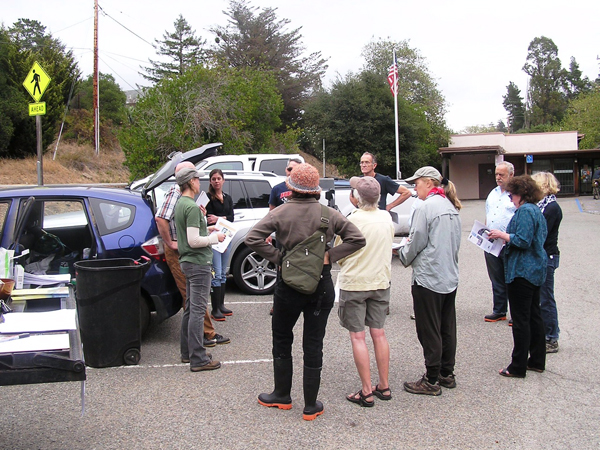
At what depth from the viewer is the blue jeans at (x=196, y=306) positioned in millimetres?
5008

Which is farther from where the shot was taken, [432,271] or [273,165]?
[273,165]

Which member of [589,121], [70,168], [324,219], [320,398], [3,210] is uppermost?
[589,121]

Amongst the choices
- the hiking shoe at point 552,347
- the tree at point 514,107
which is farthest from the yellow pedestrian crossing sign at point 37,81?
the tree at point 514,107

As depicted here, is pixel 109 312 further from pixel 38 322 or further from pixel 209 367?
pixel 38 322

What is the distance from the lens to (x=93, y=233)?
5508mm

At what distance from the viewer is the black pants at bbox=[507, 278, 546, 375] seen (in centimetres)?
483

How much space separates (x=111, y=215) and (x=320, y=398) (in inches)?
112

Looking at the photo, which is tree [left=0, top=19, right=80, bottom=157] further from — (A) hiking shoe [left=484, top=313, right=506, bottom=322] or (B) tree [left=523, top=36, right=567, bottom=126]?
(B) tree [left=523, top=36, right=567, bottom=126]

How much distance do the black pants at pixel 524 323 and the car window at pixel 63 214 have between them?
4.28 metres

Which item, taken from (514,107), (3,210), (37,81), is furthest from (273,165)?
(514,107)

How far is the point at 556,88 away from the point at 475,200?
6522 cm

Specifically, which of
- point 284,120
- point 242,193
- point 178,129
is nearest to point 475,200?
point 284,120

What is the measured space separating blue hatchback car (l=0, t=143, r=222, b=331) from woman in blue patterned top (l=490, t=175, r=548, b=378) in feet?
11.0

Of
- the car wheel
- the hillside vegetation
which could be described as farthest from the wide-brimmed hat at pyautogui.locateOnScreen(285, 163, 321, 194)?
the hillside vegetation
